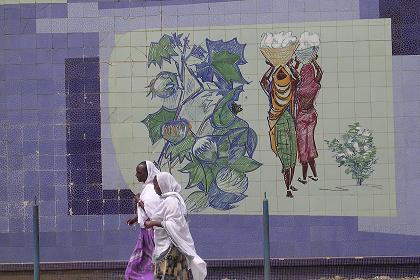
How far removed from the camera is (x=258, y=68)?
12.9 m

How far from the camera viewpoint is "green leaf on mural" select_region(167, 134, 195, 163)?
1288 cm

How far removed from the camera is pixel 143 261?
10.8m

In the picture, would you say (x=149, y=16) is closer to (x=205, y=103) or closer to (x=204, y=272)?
(x=205, y=103)

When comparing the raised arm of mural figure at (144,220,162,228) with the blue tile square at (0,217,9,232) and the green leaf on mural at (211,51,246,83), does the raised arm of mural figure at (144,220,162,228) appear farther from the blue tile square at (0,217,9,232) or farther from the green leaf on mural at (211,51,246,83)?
the blue tile square at (0,217,9,232)

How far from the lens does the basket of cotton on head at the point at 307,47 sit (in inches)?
505

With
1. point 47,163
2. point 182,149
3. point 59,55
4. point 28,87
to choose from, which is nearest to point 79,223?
point 47,163

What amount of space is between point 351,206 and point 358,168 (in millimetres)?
494

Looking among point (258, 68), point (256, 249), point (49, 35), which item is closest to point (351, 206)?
point (256, 249)

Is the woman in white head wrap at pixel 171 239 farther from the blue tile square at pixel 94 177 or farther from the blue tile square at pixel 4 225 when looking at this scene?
the blue tile square at pixel 4 225

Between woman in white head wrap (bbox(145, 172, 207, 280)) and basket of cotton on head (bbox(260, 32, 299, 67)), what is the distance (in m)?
3.07

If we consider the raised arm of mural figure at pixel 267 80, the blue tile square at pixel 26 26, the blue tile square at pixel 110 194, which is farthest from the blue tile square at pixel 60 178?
the raised arm of mural figure at pixel 267 80

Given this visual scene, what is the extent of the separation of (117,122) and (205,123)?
3.70 feet

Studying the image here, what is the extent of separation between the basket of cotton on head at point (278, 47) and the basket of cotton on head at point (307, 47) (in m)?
0.08

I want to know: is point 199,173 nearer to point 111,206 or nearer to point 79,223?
point 111,206
